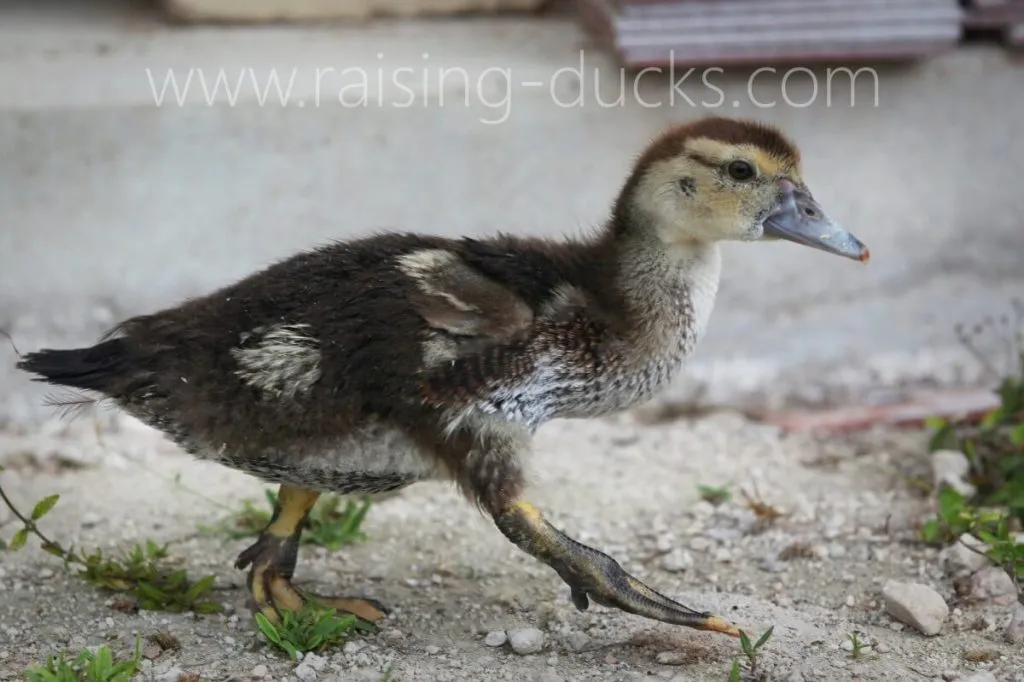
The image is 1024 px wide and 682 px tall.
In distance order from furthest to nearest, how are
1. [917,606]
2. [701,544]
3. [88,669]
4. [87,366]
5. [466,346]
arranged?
[701,544] < [917,606] < [87,366] < [466,346] < [88,669]

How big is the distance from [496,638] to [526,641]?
0.09 metres

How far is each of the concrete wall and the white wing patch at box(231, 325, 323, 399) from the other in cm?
184

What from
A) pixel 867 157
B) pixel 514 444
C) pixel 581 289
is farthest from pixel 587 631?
pixel 867 157

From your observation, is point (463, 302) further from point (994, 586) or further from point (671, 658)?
point (994, 586)

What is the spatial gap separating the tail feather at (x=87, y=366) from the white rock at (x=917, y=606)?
1917 mm

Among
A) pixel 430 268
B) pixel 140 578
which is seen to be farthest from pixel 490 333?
pixel 140 578

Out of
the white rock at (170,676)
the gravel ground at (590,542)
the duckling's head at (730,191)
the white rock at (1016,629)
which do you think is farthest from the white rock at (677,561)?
the white rock at (170,676)

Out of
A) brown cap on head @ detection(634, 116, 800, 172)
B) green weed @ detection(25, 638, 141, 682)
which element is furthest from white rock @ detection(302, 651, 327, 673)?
brown cap on head @ detection(634, 116, 800, 172)

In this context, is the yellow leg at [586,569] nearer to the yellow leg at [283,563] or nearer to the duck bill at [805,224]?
the yellow leg at [283,563]

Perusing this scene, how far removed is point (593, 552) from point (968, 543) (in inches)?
47.0

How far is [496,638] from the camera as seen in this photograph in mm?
3516

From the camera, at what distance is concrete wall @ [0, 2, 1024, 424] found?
502 centimetres

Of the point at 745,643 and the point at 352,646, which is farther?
the point at 352,646

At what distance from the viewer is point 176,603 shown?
365 cm
